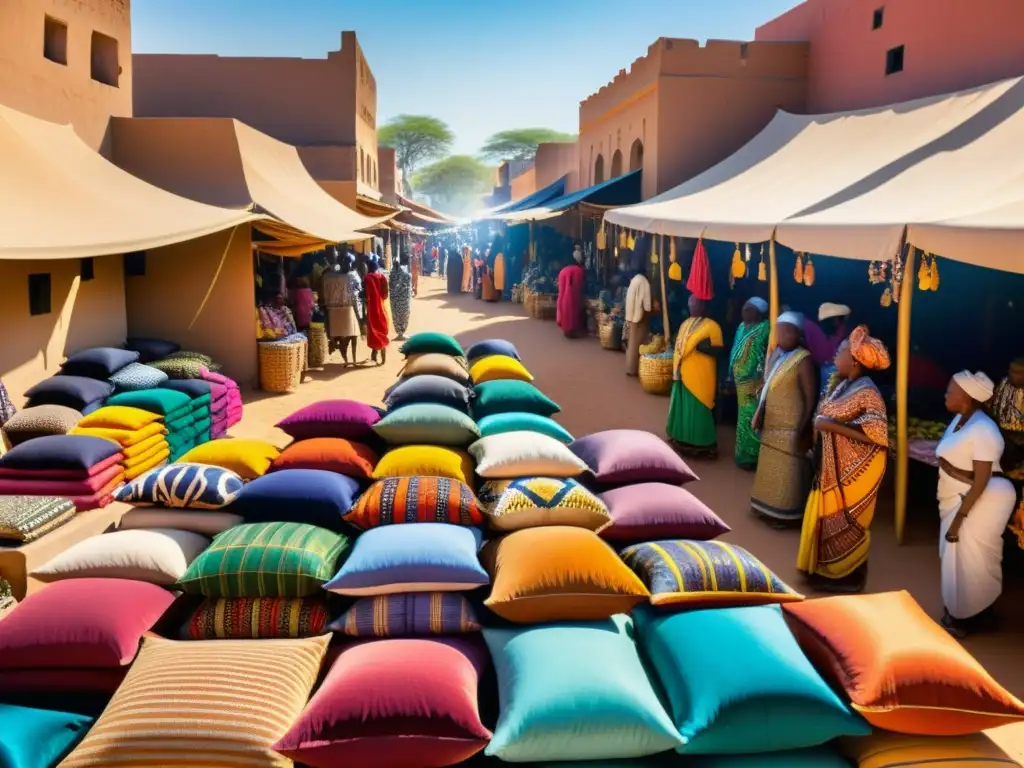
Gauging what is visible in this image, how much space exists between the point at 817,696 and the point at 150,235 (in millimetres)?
6201

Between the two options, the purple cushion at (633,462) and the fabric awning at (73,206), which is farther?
the fabric awning at (73,206)

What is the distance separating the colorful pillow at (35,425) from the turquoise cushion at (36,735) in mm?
3944

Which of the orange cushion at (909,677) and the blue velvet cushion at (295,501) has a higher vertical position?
the blue velvet cushion at (295,501)

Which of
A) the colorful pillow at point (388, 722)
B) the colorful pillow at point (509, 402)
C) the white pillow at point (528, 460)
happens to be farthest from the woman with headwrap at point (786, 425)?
the colorful pillow at point (388, 722)

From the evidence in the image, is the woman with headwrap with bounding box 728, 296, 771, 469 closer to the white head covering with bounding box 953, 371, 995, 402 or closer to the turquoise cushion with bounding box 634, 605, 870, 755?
the white head covering with bounding box 953, 371, 995, 402

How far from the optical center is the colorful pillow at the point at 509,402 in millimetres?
5500

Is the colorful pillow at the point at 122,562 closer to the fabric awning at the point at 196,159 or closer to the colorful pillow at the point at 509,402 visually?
the colorful pillow at the point at 509,402

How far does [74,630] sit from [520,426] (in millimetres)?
2546

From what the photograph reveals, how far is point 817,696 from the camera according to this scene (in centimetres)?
246

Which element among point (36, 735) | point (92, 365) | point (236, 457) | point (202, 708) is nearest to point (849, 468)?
point (236, 457)

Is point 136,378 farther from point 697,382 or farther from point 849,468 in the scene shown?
point 849,468

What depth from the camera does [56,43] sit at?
937cm

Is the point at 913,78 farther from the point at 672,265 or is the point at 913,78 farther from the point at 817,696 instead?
the point at 817,696

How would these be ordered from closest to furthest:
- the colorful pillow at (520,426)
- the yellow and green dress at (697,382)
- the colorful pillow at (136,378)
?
1. the colorful pillow at (520,426)
2. the colorful pillow at (136,378)
3. the yellow and green dress at (697,382)
